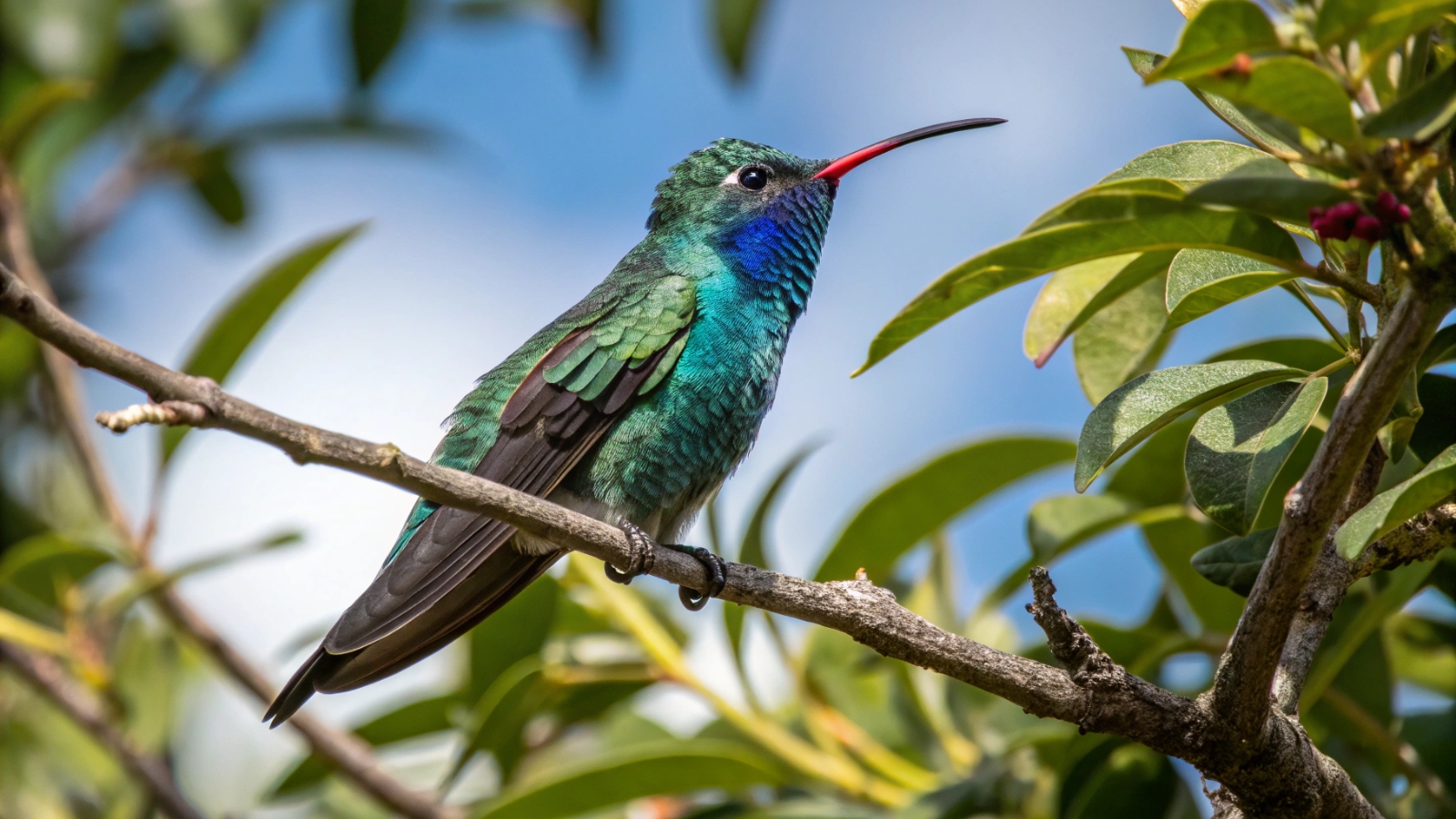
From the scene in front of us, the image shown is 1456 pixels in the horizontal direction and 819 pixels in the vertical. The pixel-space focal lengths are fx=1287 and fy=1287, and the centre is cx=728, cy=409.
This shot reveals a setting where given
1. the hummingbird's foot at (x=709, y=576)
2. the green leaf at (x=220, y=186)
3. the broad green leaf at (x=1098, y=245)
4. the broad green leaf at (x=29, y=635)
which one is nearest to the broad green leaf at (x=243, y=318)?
the broad green leaf at (x=29, y=635)

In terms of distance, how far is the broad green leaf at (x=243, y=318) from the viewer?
364cm

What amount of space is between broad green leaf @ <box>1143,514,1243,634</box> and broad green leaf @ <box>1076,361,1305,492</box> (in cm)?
81

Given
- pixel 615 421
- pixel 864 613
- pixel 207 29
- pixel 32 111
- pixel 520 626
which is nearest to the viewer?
pixel 864 613

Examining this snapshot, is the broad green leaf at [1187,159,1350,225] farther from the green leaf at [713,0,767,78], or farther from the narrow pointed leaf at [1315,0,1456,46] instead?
the green leaf at [713,0,767,78]

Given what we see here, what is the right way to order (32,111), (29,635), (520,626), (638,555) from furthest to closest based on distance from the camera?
(32,111), (29,635), (520,626), (638,555)

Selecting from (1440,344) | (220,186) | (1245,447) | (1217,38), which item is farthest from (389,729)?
(220,186)

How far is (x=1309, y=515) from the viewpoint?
1.60 meters

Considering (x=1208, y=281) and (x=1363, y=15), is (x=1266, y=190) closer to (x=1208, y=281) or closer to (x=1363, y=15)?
(x=1363, y=15)

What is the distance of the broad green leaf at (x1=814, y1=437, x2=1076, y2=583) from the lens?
3055 millimetres

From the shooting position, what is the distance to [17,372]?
4.84 m

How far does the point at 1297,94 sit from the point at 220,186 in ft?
18.8

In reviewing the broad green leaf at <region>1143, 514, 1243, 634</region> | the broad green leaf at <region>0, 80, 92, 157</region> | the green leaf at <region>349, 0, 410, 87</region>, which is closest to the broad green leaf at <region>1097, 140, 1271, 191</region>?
the broad green leaf at <region>1143, 514, 1243, 634</region>

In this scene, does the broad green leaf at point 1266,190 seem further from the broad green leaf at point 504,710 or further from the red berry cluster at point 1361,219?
the broad green leaf at point 504,710

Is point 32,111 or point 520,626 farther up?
point 32,111
